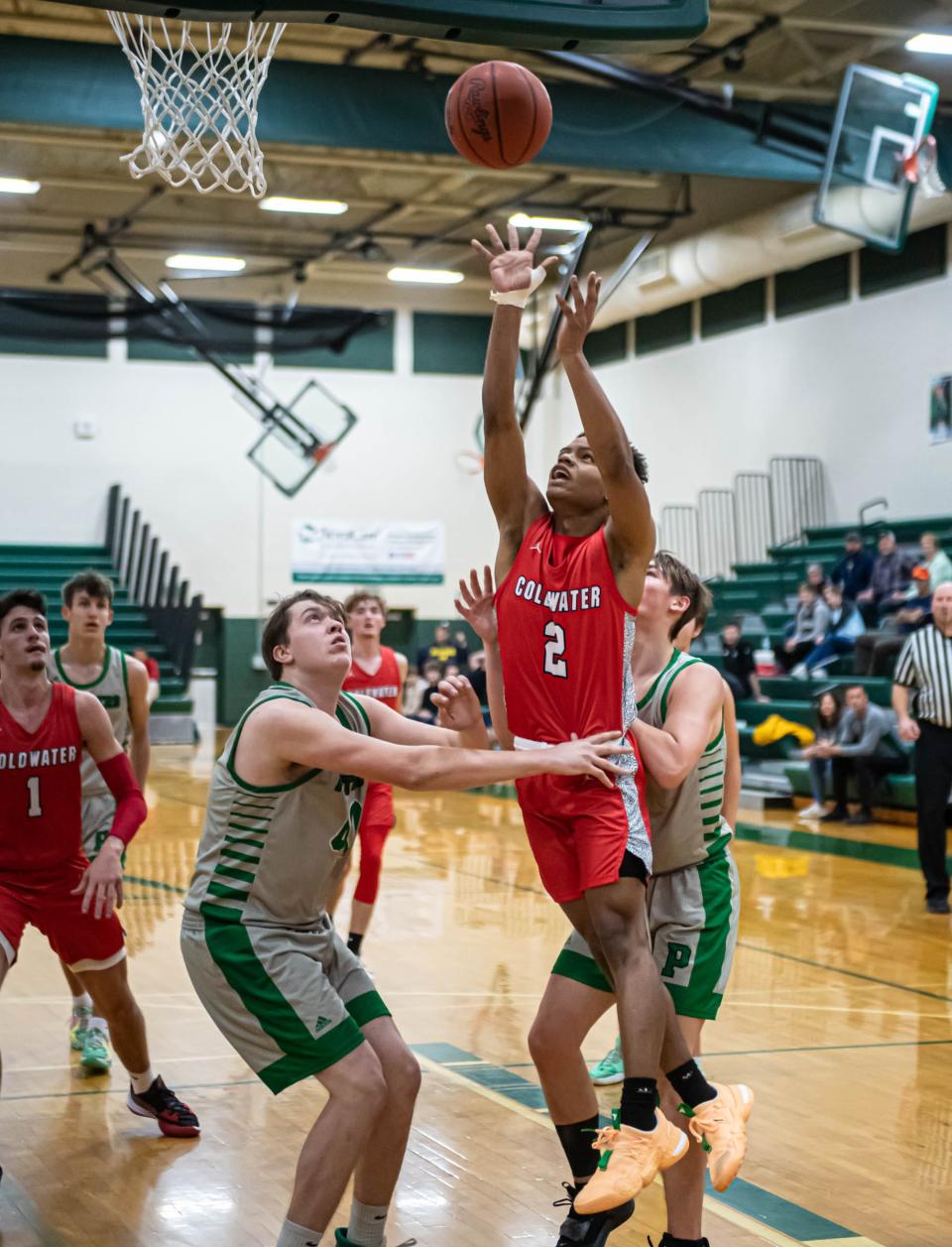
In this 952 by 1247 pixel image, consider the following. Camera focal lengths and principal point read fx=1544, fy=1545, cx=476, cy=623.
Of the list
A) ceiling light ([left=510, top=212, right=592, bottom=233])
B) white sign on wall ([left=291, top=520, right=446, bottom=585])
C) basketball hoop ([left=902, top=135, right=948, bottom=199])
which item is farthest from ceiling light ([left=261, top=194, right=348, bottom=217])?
basketball hoop ([left=902, top=135, right=948, bottom=199])

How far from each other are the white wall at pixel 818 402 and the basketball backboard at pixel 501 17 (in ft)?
40.0

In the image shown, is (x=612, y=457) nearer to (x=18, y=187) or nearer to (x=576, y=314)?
(x=576, y=314)

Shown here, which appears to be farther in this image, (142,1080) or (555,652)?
(142,1080)

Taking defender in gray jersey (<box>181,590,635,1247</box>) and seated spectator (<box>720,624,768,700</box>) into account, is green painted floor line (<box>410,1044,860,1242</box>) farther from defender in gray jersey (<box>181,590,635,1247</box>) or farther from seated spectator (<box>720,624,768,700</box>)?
seated spectator (<box>720,624,768,700</box>)

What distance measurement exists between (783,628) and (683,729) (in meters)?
14.0

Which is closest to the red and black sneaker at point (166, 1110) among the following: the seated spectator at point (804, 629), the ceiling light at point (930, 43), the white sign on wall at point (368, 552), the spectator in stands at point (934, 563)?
the spectator in stands at point (934, 563)

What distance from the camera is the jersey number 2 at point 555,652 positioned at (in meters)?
3.57

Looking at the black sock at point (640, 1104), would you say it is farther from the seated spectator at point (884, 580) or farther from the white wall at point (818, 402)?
the white wall at point (818, 402)

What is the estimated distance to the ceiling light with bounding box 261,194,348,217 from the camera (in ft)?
59.9

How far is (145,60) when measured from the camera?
6.08 m

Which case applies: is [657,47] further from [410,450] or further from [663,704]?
[410,450]

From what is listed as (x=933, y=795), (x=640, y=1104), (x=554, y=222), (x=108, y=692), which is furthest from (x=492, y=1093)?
(x=554, y=222)

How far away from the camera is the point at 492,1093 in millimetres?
5141

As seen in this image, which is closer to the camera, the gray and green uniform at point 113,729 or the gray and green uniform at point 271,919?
the gray and green uniform at point 271,919
